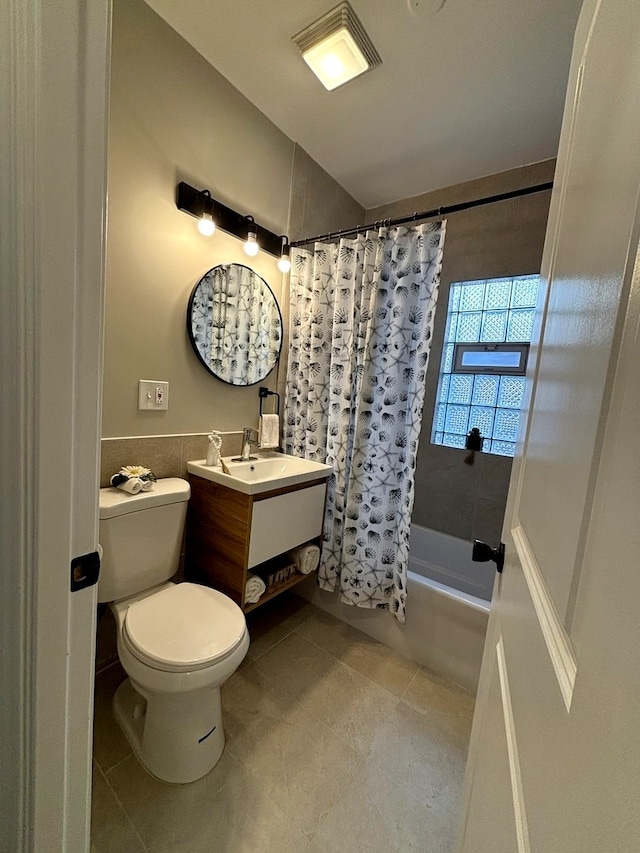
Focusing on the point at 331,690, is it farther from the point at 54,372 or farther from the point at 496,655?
the point at 54,372

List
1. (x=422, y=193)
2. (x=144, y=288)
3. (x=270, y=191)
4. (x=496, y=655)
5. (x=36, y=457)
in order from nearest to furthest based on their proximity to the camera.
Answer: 1. (x=36, y=457)
2. (x=496, y=655)
3. (x=144, y=288)
4. (x=270, y=191)
5. (x=422, y=193)

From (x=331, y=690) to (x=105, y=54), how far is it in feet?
6.58

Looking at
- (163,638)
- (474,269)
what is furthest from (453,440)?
(163,638)

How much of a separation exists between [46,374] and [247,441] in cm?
136

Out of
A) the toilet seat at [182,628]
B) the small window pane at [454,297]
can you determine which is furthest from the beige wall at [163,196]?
the small window pane at [454,297]

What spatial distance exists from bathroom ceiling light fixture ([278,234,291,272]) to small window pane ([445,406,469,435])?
1478mm

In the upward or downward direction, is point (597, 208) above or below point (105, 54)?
below

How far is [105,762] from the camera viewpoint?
1.13 metres

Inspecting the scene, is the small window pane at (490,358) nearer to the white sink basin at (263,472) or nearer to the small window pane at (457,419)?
the small window pane at (457,419)

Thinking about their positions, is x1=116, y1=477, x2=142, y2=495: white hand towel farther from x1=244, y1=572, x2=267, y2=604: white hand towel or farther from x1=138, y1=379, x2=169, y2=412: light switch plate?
x1=244, y1=572, x2=267, y2=604: white hand towel

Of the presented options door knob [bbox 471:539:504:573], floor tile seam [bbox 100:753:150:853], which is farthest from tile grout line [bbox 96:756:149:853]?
door knob [bbox 471:539:504:573]

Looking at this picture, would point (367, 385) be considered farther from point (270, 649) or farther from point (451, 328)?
point (270, 649)

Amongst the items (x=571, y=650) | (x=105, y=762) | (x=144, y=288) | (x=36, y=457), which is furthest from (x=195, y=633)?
(x=144, y=288)

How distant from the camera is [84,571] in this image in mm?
567
